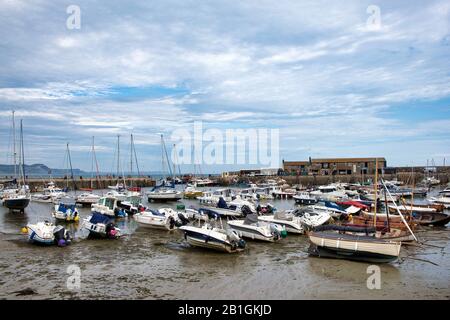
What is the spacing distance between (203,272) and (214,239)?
3455mm

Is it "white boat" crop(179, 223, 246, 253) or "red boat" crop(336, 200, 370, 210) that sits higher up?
"white boat" crop(179, 223, 246, 253)

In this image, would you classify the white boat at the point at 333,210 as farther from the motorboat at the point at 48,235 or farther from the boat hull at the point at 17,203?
the boat hull at the point at 17,203

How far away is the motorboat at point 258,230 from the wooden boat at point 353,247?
3.73 meters

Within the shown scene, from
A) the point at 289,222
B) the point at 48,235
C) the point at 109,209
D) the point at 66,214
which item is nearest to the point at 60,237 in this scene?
the point at 48,235

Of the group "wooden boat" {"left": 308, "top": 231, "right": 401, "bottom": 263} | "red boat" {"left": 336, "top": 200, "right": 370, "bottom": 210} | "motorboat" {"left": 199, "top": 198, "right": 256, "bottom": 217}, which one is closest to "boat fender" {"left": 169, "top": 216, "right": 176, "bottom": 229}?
"motorboat" {"left": 199, "top": 198, "right": 256, "bottom": 217}

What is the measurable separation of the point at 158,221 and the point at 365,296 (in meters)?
16.9

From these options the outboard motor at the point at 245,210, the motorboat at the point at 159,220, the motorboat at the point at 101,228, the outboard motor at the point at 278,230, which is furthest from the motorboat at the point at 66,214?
the outboard motor at the point at 278,230

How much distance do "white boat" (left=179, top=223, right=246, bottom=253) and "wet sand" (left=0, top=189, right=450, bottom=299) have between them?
38cm

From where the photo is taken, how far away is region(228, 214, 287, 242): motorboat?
2325 centimetres

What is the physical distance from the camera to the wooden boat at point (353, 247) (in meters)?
17.8

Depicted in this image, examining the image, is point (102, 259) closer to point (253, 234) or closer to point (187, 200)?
A: point (253, 234)

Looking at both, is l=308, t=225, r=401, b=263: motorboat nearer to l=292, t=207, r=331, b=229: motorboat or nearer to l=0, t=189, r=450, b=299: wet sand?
l=0, t=189, r=450, b=299: wet sand

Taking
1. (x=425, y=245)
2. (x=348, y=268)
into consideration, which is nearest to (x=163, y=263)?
(x=348, y=268)

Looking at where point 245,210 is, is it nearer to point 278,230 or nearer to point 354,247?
point 278,230
